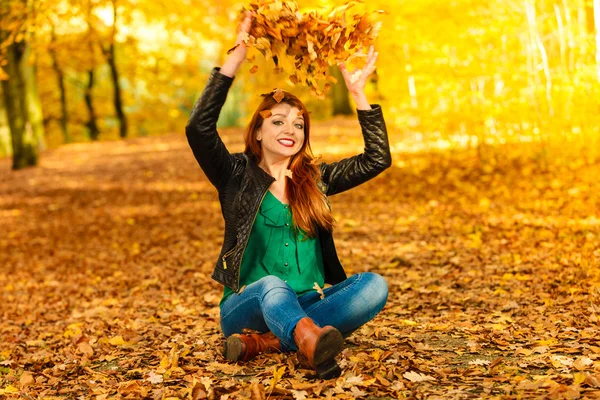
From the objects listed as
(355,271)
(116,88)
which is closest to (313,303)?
(355,271)

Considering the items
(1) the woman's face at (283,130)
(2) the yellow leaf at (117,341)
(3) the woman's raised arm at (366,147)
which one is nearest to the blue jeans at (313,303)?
(3) the woman's raised arm at (366,147)

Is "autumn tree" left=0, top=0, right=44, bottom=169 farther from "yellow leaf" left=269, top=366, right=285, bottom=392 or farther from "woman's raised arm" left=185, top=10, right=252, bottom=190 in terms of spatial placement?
"yellow leaf" left=269, top=366, right=285, bottom=392

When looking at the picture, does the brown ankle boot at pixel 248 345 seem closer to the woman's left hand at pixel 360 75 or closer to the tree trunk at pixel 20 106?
the woman's left hand at pixel 360 75

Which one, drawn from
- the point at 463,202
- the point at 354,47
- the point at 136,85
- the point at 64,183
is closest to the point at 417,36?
the point at 463,202

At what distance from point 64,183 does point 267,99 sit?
1174 centimetres

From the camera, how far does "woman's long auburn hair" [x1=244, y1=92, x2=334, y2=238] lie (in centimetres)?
375

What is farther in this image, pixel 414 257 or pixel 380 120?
pixel 414 257

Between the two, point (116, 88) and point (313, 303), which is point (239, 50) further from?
point (116, 88)

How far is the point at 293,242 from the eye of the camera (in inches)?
150

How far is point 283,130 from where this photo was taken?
3.82 m

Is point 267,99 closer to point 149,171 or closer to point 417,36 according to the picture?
point 417,36

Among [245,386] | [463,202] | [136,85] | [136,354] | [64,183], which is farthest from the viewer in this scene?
[136,85]

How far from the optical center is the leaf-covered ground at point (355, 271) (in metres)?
3.53

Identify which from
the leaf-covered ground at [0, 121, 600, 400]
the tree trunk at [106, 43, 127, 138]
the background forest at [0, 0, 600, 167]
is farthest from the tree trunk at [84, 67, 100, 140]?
the leaf-covered ground at [0, 121, 600, 400]
